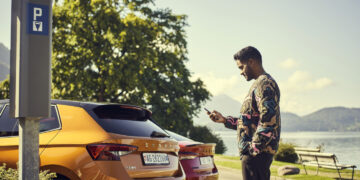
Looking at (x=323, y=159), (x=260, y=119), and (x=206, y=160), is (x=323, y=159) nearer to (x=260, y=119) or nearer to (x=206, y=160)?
(x=206, y=160)

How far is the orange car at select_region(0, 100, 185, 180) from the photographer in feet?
16.3

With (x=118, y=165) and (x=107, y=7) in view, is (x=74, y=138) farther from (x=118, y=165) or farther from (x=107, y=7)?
(x=107, y=7)

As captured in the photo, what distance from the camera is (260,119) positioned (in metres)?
4.28

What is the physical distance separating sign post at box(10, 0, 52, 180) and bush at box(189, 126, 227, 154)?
2784 centimetres

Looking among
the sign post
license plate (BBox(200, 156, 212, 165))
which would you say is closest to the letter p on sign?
the sign post

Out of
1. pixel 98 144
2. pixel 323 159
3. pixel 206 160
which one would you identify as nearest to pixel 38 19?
pixel 98 144

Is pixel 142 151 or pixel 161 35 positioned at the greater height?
pixel 161 35

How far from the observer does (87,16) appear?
29625 mm

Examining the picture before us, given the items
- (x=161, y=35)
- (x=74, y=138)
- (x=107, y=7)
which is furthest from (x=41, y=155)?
(x=161, y=35)

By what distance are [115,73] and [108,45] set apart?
2031 mm

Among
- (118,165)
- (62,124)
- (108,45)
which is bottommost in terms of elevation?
(118,165)

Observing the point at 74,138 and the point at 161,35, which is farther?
the point at 161,35

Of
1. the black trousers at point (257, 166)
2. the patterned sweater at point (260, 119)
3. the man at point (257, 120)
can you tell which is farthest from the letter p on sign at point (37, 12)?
the black trousers at point (257, 166)

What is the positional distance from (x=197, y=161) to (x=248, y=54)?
3588 mm
